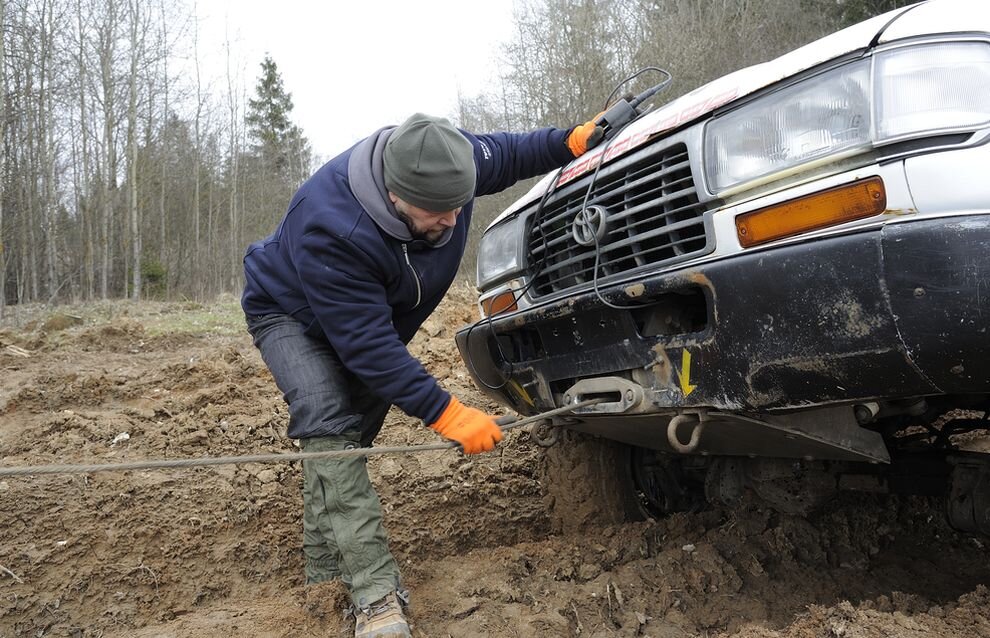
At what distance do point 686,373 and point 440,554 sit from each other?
74.3 inches

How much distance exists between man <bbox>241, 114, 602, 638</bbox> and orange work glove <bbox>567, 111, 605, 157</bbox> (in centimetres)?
54

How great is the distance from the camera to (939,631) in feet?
5.90

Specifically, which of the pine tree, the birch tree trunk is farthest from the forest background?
the pine tree

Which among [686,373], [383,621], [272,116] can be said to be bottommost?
[383,621]

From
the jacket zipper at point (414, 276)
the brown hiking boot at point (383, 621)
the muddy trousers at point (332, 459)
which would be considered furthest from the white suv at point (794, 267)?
the brown hiking boot at point (383, 621)

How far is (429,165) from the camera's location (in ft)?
6.77

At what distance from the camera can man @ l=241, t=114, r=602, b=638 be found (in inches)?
84.0

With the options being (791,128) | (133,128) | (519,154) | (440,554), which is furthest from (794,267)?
(133,128)

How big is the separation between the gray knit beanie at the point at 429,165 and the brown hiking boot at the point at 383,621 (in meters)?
1.24

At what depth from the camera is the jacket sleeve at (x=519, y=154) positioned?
8.91 feet

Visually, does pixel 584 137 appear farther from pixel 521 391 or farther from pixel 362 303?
pixel 362 303

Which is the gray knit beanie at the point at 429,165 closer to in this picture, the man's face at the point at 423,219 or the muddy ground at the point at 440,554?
the man's face at the point at 423,219

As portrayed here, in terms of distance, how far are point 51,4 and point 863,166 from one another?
20652mm

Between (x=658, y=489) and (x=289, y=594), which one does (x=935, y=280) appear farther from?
(x=289, y=594)
